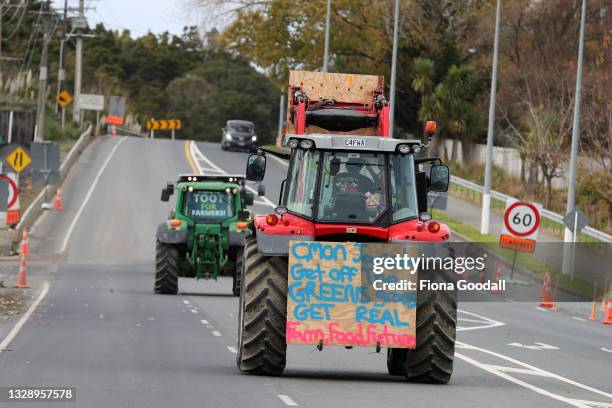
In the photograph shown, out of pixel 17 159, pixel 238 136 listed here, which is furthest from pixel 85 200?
pixel 238 136

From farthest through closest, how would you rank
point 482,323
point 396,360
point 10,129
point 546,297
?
point 10,129
point 546,297
point 482,323
point 396,360

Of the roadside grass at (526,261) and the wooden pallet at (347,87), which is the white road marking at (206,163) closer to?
the roadside grass at (526,261)

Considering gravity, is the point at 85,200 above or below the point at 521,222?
below

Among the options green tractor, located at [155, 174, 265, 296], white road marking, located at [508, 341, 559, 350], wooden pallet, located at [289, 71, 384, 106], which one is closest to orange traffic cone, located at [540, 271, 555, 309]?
green tractor, located at [155, 174, 265, 296]

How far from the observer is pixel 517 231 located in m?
34.3

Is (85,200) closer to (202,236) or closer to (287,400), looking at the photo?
(202,236)

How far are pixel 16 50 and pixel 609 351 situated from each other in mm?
94189

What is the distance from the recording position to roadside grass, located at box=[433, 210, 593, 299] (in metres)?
31.0

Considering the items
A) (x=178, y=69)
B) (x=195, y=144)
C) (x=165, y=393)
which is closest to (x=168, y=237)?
(x=165, y=393)

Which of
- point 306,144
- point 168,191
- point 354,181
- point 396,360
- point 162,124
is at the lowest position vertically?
point 396,360

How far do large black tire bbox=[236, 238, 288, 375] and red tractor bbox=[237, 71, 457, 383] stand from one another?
0.04ft

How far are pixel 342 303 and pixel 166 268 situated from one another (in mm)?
17780

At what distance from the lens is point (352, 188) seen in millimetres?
16188

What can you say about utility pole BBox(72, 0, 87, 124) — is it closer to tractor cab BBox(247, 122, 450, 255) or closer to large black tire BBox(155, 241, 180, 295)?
large black tire BBox(155, 241, 180, 295)
